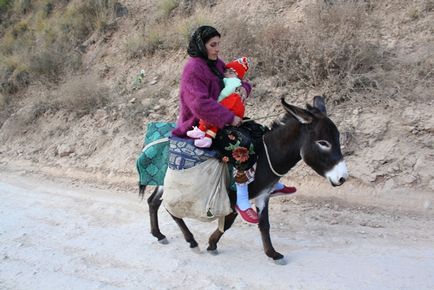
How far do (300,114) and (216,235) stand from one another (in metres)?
1.61

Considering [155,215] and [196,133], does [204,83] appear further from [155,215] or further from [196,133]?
[155,215]

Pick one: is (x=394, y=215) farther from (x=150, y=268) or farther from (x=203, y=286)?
(x=150, y=268)

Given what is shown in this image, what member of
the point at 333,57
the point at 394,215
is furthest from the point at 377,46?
the point at 394,215

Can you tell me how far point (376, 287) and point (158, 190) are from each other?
2568 millimetres

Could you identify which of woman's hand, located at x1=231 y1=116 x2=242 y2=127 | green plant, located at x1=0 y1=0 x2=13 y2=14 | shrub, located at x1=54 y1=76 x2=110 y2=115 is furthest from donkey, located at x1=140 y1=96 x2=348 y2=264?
green plant, located at x1=0 y1=0 x2=13 y2=14

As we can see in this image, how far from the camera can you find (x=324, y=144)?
12.6ft

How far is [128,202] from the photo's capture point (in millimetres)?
6293

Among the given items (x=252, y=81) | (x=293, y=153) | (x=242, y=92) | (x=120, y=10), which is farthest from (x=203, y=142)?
(x=120, y=10)

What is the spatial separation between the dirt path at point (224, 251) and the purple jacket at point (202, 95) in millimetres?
1494

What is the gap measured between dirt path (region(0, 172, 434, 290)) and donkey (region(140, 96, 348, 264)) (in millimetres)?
347

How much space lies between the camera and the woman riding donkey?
152 inches

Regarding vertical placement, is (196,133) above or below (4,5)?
below

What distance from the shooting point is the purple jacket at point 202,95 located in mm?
3844

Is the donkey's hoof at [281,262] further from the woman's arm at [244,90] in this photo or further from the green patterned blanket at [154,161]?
the woman's arm at [244,90]
